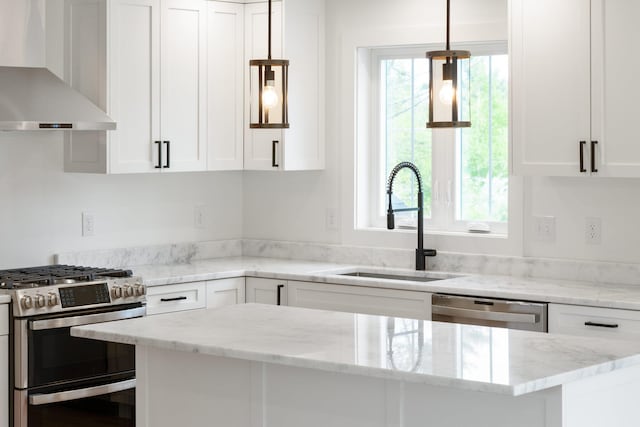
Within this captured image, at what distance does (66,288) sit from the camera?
15.3 feet

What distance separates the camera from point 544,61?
4.75 m

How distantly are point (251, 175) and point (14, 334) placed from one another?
2.20 m

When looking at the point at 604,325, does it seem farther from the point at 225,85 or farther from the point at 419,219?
the point at 225,85

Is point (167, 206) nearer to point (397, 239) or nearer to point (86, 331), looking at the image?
point (397, 239)

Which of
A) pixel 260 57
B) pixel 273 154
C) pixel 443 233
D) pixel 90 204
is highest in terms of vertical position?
pixel 260 57

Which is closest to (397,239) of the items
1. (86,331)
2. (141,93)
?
(141,93)

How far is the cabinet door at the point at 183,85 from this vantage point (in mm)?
5461

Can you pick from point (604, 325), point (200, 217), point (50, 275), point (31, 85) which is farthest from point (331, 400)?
point (200, 217)

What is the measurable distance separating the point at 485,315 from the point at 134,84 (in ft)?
6.97

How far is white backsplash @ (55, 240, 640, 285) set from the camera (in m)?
5.00

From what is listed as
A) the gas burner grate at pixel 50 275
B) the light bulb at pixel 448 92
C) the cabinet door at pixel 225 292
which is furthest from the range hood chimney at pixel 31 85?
the light bulb at pixel 448 92

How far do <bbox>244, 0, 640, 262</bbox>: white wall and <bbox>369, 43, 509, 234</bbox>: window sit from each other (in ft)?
0.49

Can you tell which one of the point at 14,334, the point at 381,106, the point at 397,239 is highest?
the point at 381,106

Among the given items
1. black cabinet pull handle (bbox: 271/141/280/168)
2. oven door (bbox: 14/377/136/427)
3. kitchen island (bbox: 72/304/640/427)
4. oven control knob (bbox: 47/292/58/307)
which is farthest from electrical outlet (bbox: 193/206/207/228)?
kitchen island (bbox: 72/304/640/427)
